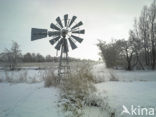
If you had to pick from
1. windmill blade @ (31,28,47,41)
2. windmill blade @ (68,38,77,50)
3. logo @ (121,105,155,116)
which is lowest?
logo @ (121,105,155,116)

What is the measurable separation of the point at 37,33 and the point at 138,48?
16.0 m

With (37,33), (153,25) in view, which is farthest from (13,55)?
(153,25)

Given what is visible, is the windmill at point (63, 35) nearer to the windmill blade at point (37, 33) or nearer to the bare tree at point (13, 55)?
the windmill blade at point (37, 33)

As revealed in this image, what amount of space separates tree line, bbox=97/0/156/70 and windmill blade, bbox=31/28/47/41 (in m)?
13.8

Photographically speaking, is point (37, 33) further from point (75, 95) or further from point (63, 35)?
point (75, 95)

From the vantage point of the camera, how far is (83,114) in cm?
260

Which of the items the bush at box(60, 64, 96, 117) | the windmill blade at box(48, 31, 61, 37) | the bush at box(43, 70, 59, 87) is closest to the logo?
the bush at box(60, 64, 96, 117)

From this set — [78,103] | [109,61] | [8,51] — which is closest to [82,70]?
[78,103]

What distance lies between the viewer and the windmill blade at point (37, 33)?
6320 mm

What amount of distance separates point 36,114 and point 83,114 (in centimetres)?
109

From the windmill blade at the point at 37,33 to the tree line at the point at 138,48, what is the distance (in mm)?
13823

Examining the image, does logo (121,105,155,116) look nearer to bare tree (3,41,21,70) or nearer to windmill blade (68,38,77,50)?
windmill blade (68,38,77,50)

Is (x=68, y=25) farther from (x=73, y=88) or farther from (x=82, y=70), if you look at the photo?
(x=73, y=88)

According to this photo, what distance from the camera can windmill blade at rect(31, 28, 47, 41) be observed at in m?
6.32
